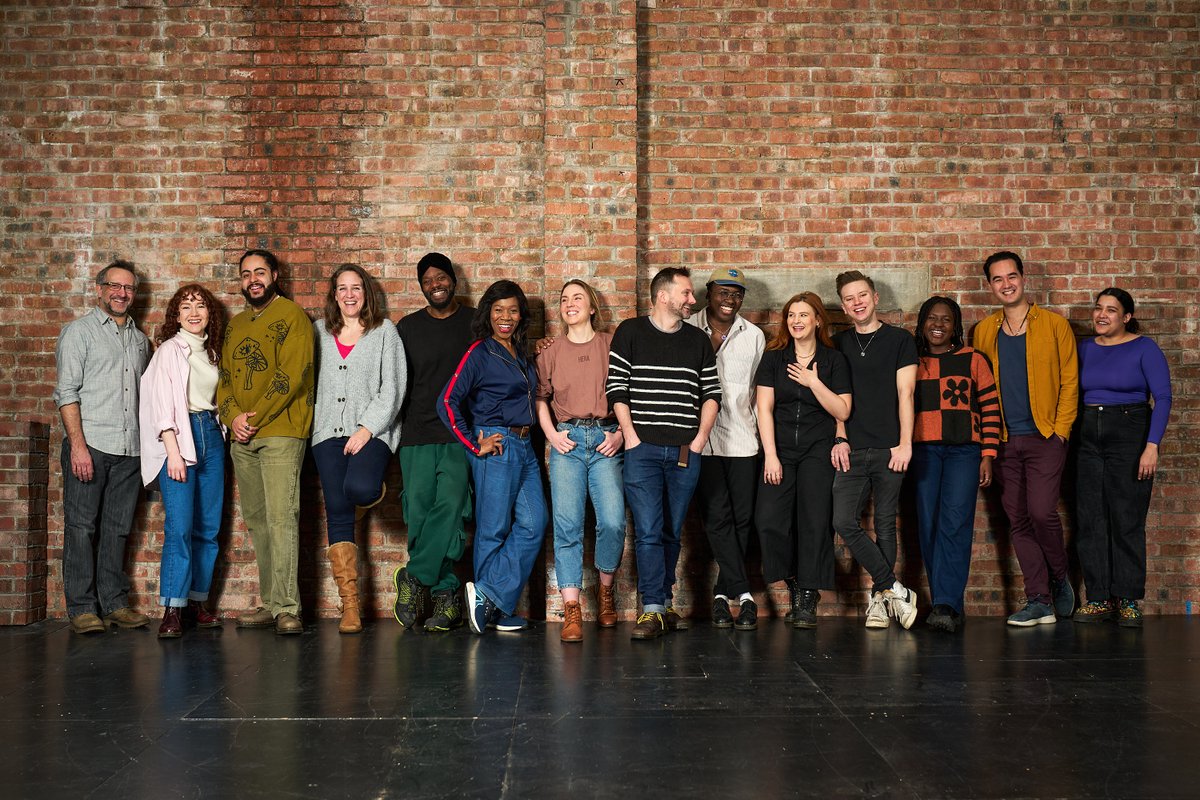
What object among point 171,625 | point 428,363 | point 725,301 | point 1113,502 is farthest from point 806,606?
point 171,625

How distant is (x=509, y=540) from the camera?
16.8 feet

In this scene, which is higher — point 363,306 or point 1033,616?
point 363,306

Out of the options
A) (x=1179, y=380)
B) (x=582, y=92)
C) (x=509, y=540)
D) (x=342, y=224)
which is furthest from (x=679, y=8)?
(x=1179, y=380)

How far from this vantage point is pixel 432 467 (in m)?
5.16

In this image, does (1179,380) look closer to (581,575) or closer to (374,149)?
(581,575)

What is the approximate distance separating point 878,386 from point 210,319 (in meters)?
3.70

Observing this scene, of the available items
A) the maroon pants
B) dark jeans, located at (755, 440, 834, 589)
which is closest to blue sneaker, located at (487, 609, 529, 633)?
dark jeans, located at (755, 440, 834, 589)

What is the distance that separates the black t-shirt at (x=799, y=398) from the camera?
5.14 meters

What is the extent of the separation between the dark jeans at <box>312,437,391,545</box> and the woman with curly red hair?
63cm

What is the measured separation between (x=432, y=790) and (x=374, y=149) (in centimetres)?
403

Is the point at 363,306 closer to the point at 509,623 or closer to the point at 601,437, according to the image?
the point at 601,437

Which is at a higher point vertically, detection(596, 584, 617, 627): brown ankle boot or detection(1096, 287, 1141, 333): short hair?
detection(1096, 287, 1141, 333): short hair

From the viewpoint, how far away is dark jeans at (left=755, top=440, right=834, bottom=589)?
5168 mm

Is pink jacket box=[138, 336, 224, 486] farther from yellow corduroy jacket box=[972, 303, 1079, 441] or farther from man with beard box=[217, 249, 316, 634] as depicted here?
yellow corduroy jacket box=[972, 303, 1079, 441]
